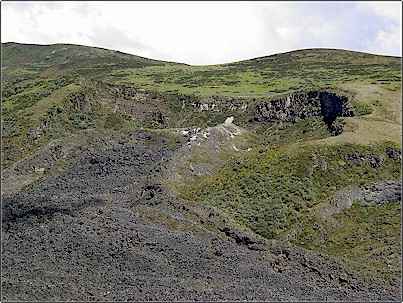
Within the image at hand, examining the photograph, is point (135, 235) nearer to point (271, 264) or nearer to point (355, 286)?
point (271, 264)

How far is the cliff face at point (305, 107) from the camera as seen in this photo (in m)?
60.1

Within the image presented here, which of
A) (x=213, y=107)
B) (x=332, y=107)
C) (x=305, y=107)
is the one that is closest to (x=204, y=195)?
(x=332, y=107)

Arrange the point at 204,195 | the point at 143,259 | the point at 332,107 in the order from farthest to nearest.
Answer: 1. the point at 332,107
2. the point at 204,195
3. the point at 143,259

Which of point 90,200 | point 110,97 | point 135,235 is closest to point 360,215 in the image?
point 135,235

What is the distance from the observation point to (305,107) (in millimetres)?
64688

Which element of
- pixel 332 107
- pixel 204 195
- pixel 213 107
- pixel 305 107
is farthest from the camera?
pixel 213 107

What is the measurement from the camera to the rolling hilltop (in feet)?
104

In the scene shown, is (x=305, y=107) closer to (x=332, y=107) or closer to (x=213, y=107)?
(x=332, y=107)

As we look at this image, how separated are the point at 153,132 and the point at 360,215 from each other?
22762mm

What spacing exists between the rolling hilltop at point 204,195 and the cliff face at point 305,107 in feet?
0.50

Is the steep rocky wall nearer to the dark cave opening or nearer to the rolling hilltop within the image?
the dark cave opening

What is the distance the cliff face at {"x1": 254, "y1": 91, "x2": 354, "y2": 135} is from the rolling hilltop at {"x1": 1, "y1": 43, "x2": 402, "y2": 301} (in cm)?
15

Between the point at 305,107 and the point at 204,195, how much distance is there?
26.0 meters

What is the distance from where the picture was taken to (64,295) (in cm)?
2941
